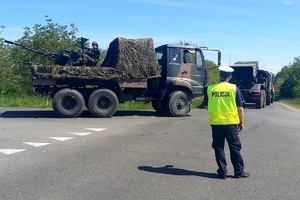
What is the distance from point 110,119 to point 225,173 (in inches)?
364

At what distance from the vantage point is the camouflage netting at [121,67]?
1505cm

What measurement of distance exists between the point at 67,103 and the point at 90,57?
2102 mm

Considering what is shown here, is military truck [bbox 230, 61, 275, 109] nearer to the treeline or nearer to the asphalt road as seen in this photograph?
the treeline

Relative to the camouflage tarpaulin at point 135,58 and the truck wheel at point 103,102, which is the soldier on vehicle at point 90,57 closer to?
the camouflage tarpaulin at point 135,58

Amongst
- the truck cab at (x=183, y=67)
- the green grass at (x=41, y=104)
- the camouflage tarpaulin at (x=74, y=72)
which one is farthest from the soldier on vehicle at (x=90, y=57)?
the green grass at (x=41, y=104)

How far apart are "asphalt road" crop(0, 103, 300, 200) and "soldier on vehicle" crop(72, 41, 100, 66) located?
4.12 metres

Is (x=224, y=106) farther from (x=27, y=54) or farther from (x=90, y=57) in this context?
(x=27, y=54)

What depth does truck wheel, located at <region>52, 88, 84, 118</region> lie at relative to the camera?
15227mm

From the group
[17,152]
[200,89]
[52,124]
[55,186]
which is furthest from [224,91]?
[200,89]

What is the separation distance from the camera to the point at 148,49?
16094 millimetres

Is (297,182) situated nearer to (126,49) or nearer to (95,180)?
(95,180)

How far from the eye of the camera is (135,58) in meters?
15.8

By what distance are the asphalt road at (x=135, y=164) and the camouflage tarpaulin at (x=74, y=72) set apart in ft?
9.06

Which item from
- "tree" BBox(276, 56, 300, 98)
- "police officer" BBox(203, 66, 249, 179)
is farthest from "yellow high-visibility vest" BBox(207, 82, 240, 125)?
"tree" BBox(276, 56, 300, 98)
